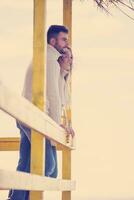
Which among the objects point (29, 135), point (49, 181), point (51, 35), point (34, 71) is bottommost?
point (49, 181)

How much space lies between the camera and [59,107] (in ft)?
17.9

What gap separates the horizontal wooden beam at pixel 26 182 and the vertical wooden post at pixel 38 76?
142mm

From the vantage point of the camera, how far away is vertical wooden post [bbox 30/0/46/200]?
4.85 m

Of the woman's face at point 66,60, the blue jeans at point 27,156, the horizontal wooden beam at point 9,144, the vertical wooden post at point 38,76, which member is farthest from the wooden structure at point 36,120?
the horizontal wooden beam at point 9,144

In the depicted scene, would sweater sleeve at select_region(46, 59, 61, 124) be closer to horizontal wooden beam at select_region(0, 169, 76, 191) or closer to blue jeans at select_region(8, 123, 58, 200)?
blue jeans at select_region(8, 123, 58, 200)

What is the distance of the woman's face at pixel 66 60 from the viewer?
5727mm

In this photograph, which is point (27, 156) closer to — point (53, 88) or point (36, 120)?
point (53, 88)

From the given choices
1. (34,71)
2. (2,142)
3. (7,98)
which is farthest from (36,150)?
(2,142)

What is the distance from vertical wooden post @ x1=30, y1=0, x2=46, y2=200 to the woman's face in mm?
779

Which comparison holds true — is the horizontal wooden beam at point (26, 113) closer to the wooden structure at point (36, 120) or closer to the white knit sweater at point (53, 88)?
the wooden structure at point (36, 120)

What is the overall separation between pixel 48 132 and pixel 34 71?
0.48 m

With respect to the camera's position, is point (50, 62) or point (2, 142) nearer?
point (50, 62)

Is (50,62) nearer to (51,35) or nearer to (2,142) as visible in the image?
(51,35)

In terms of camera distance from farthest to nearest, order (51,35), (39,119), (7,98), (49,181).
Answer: (51,35), (49,181), (39,119), (7,98)
